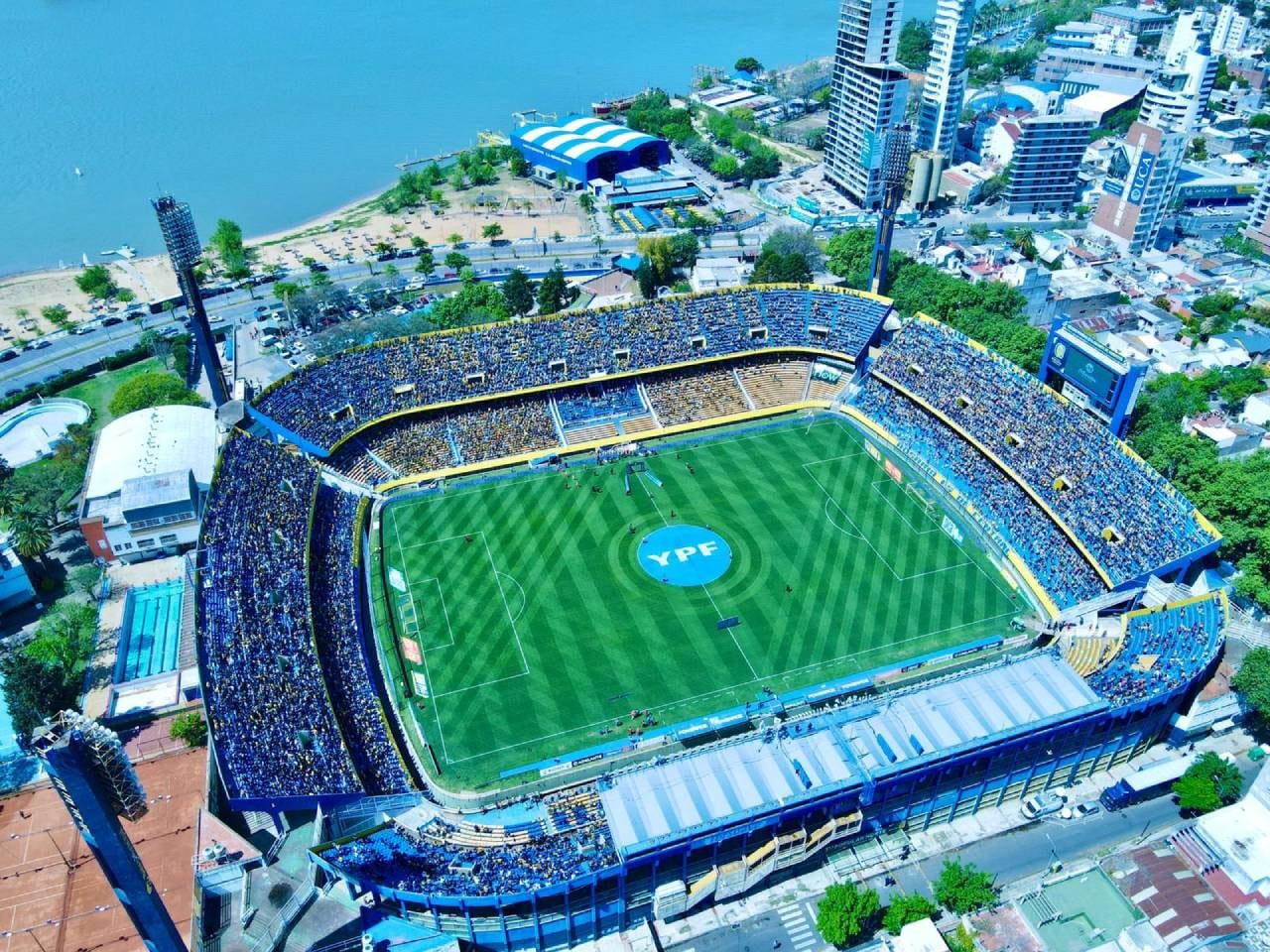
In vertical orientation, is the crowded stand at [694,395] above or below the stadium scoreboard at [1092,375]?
below

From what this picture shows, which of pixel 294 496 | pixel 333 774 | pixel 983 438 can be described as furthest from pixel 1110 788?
pixel 294 496

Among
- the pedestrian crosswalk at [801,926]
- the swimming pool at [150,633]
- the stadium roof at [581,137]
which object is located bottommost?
the pedestrian crosswalk at [801,926]

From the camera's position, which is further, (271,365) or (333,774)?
(271,365)

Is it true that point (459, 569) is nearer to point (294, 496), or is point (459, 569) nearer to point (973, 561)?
point (294, 496)

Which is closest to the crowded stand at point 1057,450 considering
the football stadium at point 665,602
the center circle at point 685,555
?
the football stadium at point 665,602

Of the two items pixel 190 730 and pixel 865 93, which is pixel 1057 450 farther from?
pixel 865 93

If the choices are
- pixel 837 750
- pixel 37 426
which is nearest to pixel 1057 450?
pixel 837 750

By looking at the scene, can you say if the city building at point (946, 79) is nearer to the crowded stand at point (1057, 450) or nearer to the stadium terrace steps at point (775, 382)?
the crowded stand at point (1057, 450)
